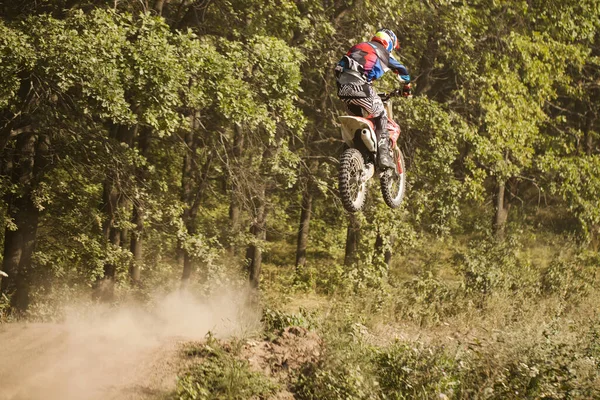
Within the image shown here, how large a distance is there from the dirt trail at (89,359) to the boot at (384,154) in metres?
3.10

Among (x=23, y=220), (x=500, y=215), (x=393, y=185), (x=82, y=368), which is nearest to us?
(x=82, y=368)

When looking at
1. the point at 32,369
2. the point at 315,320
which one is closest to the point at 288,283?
the point at 315,320

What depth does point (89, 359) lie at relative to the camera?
10.2 meters

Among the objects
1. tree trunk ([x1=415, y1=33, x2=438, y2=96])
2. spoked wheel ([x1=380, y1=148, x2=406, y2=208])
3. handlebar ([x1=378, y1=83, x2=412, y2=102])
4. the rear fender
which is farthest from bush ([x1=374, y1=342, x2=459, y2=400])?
tree trunk ([x1=415, y1=33, x2=438, y2=96])

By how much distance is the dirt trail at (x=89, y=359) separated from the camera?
31.1ft

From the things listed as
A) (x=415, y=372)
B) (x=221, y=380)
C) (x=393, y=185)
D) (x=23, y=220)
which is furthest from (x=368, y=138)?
(x=23, y=220)

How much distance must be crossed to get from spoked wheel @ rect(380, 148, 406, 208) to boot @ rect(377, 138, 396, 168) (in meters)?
0.35

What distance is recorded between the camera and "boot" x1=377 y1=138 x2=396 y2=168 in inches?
378

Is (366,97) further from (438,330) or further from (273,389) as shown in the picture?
(438,330)

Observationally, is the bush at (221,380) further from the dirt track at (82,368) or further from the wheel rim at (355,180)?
the wheel rim at (355,180)

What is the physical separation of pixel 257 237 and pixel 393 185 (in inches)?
345

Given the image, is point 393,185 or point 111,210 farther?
point 111,210

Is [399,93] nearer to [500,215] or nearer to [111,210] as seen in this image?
[111,210]

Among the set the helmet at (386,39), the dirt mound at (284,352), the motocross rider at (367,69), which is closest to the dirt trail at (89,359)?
the dirt mound at (284,352)
